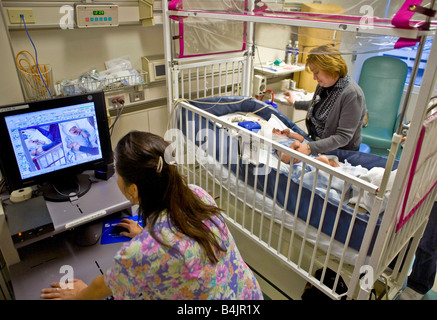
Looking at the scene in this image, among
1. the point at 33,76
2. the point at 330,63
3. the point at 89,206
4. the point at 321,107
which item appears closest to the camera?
the point at 89,206

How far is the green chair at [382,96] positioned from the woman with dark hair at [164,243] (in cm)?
226

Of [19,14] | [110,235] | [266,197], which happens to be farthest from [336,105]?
[19,14]

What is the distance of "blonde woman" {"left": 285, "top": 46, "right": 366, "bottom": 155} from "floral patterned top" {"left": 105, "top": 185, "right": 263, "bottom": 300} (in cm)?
108

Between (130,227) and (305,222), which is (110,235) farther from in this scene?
(305,222)

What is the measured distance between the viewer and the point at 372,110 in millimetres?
2914

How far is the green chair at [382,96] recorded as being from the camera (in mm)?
2770

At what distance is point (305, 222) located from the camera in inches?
57.7

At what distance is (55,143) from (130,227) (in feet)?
1.65

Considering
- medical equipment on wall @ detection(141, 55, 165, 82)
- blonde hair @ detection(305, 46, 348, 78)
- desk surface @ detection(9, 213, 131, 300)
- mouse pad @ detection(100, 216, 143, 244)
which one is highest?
blonde hair @ detection(305, 46, 348, 78)

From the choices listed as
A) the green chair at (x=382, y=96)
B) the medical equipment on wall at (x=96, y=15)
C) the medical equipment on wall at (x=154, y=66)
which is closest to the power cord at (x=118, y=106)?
the medical equipment on wall at (x=154, y=66)

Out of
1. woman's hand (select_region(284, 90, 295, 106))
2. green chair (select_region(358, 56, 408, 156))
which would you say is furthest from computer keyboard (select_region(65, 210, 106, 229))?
green chair (select_region(358, 56, 408, 156))

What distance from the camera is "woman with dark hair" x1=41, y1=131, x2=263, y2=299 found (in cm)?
A: 92

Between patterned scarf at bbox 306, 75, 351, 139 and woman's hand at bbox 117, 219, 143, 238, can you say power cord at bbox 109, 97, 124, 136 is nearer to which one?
woman's hand at bbox 117, 219, 143, 238

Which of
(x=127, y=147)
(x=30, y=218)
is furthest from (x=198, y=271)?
(x=30, y=218)
